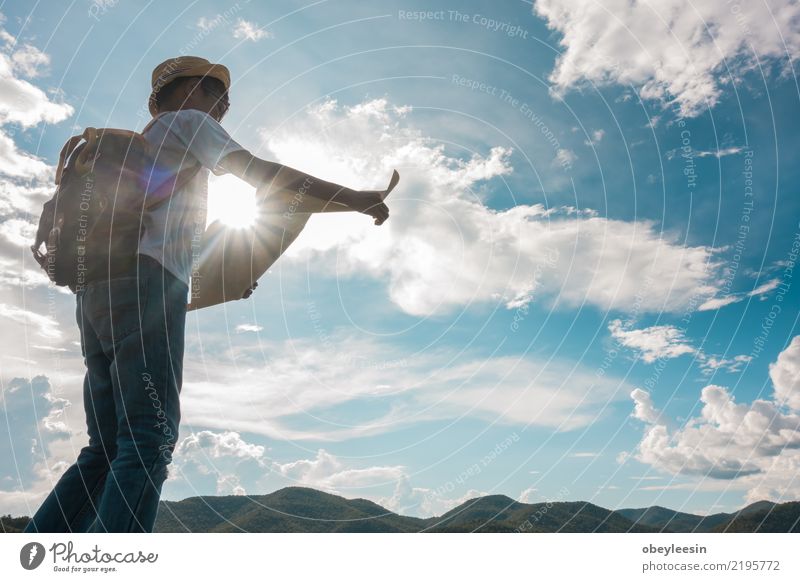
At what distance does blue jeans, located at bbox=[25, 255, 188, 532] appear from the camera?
4000mm

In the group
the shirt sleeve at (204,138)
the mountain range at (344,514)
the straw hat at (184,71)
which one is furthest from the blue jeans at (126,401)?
the mountain range at (344,514)

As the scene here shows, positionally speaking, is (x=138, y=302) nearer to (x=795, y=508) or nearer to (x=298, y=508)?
(x=795, y=508)

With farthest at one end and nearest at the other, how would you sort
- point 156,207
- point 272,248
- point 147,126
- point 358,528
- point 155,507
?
1. point 358,528
2. point 272,248
3. point 147,126
4. point 156,207
5. point 155,507

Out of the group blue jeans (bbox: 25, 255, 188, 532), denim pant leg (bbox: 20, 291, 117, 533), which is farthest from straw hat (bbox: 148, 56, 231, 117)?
denim pant leg (bbox: 20, 291, 117, 533)

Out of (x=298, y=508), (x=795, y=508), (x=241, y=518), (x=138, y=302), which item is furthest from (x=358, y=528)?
(x=138, y=302)

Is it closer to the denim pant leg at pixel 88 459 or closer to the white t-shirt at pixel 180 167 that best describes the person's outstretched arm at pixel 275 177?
the white t-shirt at pixel 180 167

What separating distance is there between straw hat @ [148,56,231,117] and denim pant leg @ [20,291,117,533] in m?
2.20

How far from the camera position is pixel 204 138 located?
445 cm

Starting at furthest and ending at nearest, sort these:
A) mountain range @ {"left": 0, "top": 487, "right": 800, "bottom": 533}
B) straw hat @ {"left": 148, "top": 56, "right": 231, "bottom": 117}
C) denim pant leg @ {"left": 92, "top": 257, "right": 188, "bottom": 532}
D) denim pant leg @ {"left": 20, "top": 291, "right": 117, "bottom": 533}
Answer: mountain range @ {"left": 0, "top": 487, "right": 800, "bottom": 533}
straw hat @ {"left": 148, "top": 56, "right": 231, "bottom": 117}
denim pant leg @ {"left": 20, "top": 291, "right": 117, "bottom": 533}
denim pant leg @ {"left": 92, "top": 257, "right": 188, "bottom": 532}

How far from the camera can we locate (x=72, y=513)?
4660 mm

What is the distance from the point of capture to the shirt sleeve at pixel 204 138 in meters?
4.39

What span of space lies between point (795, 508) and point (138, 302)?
37.8m

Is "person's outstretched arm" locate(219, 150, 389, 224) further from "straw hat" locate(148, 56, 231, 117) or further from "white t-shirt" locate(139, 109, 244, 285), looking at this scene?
"straw hat" locate(148, 56, 231, 117)
